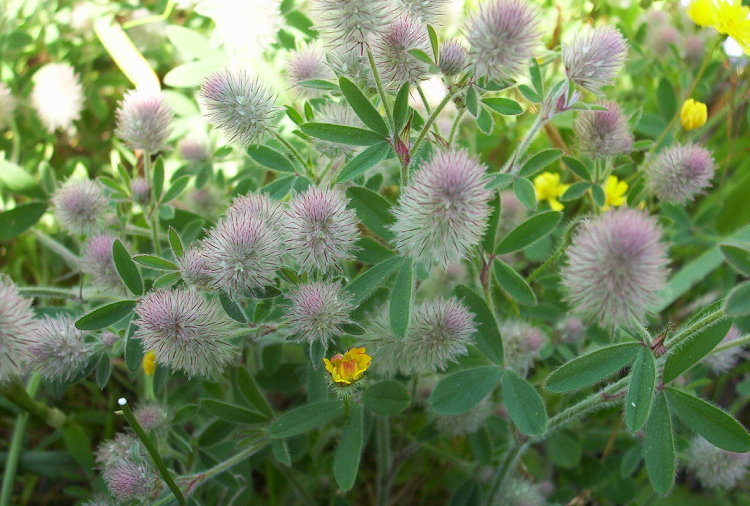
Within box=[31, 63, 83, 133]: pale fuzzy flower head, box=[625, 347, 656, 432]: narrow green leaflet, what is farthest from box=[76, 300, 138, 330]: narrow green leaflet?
box=[31, 63, 83, 133]: pale fuzzy flower head

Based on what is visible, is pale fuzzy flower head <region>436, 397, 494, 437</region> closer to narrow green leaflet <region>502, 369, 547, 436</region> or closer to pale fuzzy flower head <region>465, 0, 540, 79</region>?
narrow green leaflet <region>502, 369, 547, 436</region>

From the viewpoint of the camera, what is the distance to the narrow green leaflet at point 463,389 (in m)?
1.31

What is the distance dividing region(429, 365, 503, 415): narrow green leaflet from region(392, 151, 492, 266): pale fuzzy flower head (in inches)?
13.5

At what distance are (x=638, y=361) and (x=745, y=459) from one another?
588mm

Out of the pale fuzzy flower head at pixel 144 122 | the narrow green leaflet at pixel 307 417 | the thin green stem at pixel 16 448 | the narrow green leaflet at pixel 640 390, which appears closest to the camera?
the narrow green leaflet at pixel 640 390

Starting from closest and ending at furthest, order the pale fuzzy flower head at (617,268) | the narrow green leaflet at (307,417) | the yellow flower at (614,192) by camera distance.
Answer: the pale fuzzy flower head at (617,268) → the narrow green leaflet at (307,417) → the yellow flower at (614,192)

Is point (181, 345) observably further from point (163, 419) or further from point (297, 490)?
point (297, 490)

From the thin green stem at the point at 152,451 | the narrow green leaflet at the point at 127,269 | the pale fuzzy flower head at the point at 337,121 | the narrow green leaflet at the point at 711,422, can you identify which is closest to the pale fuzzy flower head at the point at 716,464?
the narrow green leaflet at the point at 711,422

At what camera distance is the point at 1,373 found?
3.50 feet

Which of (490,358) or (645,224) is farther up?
(645,224)

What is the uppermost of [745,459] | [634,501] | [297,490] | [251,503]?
[745,459]

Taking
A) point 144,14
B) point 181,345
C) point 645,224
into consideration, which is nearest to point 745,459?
point 645,224

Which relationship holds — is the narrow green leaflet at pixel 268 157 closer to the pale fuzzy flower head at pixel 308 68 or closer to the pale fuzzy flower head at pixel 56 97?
the pale fuzzy flower head at pixel 308 68

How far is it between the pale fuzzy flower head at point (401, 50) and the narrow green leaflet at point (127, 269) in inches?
24.2
